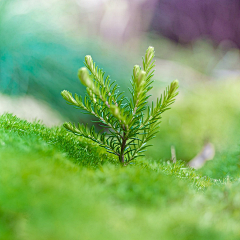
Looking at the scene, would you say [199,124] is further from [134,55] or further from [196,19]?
[196,19]

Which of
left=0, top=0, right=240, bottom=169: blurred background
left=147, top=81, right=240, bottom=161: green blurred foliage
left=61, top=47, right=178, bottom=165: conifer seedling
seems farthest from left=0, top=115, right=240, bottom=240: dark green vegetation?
left=147, top=81, right=240, bottom=161: green blurred foliage

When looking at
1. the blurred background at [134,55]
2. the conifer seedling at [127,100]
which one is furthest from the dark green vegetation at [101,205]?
the blurred background at [134,55]

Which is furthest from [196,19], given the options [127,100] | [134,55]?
[127,100]

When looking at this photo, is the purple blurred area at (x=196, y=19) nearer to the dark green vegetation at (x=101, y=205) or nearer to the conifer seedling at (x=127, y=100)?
the conifer seedling at (x=127, y=100)

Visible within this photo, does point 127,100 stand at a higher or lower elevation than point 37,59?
lower

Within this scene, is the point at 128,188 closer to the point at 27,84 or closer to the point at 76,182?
the point at 76,182

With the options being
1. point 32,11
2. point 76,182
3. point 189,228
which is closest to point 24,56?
point 32,11
